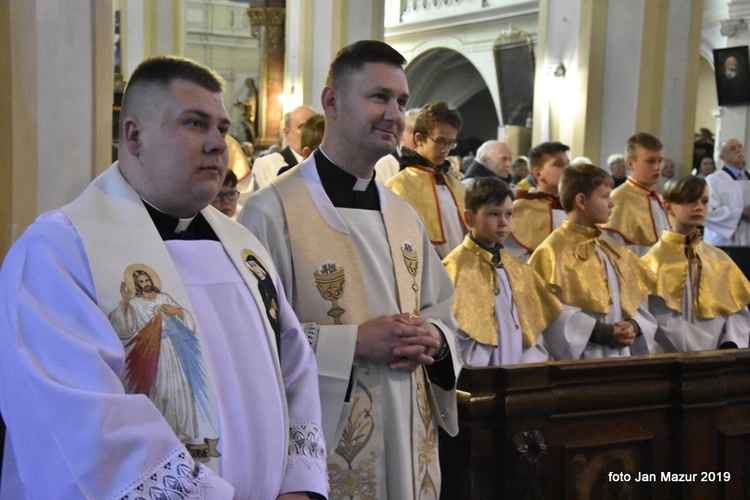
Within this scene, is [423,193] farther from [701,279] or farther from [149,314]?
[149,314]

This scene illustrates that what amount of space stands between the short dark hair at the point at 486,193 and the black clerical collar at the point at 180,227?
7.52ft

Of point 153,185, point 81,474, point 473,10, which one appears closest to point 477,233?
point 153,185

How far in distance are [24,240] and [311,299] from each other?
42.1 inches

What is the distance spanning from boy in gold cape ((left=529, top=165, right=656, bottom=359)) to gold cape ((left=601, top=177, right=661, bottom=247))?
1.98 meters

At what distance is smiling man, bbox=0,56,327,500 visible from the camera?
1.66 metres

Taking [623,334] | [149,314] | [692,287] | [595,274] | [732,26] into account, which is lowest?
[623,334]

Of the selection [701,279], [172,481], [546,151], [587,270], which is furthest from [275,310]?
[546,151]

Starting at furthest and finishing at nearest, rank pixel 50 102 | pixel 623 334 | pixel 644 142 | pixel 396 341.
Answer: pixel 644 142
pixel 623 334
pixel 50 102
pixel 396 341

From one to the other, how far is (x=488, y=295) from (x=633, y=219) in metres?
3.01

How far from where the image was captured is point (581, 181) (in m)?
4.68

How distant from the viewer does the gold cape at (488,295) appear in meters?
4.17

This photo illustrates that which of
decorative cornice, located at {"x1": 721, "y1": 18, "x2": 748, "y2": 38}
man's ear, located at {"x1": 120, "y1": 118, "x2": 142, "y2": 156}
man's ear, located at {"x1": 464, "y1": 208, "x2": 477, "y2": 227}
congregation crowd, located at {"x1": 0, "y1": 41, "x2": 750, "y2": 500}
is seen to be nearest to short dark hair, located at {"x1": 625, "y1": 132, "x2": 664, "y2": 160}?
congregation crowd, located at {"x1": 0, "y1": 41, "x2": 750, "y2": 500}

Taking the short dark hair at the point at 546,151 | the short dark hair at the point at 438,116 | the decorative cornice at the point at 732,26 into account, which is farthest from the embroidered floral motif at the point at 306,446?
the decorative cornice at the point at 732,26

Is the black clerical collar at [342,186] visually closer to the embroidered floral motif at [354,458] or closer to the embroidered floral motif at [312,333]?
the embroidered floral motif at [312,333]
